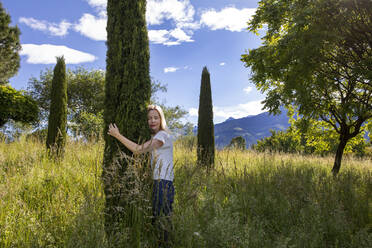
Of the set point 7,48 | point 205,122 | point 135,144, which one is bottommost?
point 135,144

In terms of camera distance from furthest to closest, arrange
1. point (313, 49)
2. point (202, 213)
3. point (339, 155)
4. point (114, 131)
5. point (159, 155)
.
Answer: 1. point (339, 155)
2. point (313, 49)
3. point (202, 213)
4. point (114, 131)
5. point (159, 155)

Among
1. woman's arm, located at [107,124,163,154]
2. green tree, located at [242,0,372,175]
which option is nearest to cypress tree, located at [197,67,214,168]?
green tree, located at [242,0,372,175]

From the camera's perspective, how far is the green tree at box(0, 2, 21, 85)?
19500 millimetres

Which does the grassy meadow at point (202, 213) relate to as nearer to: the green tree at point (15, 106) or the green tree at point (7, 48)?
the green tree at point (15, 106)

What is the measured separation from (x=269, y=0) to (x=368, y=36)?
313cm

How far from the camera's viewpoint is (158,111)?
350cm

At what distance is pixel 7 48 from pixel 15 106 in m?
10.3

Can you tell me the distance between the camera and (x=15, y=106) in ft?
43.6

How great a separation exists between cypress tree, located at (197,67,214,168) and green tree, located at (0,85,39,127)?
11074 millimetres

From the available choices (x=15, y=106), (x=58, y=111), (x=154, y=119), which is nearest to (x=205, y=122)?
(x=58, y=111)

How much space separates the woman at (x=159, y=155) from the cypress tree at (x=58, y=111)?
18.9ft

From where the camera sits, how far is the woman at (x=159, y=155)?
2.93 meters

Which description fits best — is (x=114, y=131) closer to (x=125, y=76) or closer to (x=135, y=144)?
(x=135, y=144)

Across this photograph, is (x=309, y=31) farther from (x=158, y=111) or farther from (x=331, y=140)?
(x=331, y=140)
